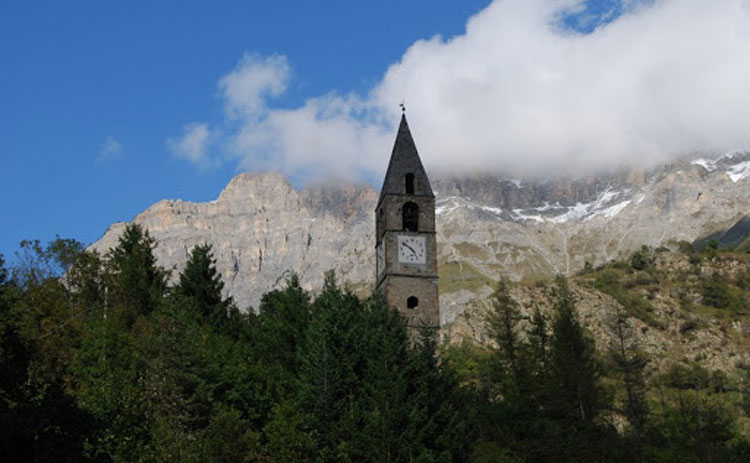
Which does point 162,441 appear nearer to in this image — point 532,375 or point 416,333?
point 416,333

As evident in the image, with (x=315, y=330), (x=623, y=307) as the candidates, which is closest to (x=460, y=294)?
(x=623, y=307)

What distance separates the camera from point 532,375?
155 ft

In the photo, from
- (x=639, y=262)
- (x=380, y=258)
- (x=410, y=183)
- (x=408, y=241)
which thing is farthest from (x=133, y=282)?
(x=639, y=262)

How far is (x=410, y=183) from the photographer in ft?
154

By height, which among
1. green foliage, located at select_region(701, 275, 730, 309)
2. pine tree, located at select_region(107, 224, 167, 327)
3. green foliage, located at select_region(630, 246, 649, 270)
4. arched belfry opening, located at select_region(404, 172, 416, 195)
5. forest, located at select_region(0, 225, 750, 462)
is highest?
green foliage, located at select_region(630, 246, 649, 270)

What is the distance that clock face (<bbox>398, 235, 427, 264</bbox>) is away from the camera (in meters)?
44.1

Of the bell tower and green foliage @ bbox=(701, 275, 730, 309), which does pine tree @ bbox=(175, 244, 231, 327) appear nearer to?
the bell tower

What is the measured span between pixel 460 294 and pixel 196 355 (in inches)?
6569

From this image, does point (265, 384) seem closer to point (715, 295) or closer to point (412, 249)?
point (412, 249)

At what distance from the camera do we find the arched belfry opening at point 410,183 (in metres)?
46.8

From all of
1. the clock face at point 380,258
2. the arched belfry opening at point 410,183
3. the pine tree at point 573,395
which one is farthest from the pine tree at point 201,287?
the pine tree at point 573,395

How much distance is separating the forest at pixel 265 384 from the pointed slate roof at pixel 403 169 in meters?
Result: 7.33

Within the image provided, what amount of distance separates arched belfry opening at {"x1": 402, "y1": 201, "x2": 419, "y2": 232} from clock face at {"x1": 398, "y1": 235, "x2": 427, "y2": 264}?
40.4 inches

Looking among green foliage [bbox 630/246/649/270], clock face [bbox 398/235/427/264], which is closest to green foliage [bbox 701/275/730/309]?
green foliage [bbox 630/246/649/270]
